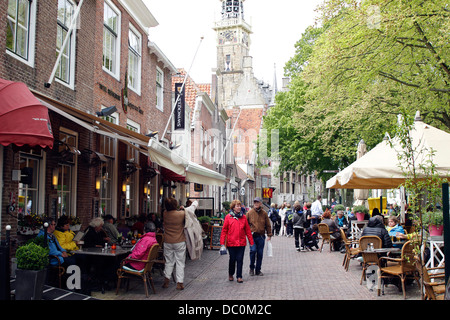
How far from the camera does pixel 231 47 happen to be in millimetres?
79312

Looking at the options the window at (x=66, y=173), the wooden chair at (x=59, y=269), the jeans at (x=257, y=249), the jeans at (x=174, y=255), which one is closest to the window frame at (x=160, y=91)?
the window at (x=66, y=173)

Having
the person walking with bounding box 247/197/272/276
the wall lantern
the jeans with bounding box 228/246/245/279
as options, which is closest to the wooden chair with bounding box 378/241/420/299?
the jeans with bounding box 228/246/245/279

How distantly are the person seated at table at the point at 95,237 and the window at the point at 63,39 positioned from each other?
3.77 m

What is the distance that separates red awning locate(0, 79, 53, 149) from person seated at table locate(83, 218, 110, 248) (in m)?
3.09

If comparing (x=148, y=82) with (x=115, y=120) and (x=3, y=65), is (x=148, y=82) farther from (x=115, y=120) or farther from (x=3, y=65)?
(x=3, y=65)

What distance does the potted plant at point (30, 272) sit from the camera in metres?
6.33

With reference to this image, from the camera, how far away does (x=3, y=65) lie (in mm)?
8578

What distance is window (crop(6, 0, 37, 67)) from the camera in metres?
8.97

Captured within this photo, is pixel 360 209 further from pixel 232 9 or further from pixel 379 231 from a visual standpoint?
pixel 232 9

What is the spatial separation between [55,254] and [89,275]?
3.07 feet

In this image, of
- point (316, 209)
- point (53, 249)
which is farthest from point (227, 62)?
point (53, 249)

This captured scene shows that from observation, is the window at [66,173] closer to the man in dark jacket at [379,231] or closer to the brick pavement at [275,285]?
the brick pavement at [275,285]

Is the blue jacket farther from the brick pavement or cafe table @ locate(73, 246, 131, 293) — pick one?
the brick pavement

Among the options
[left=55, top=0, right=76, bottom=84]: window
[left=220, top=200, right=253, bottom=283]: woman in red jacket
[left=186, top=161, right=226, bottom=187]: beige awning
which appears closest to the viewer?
[left=220, top=200, right=253, bottom=283]: woman in red jacket
